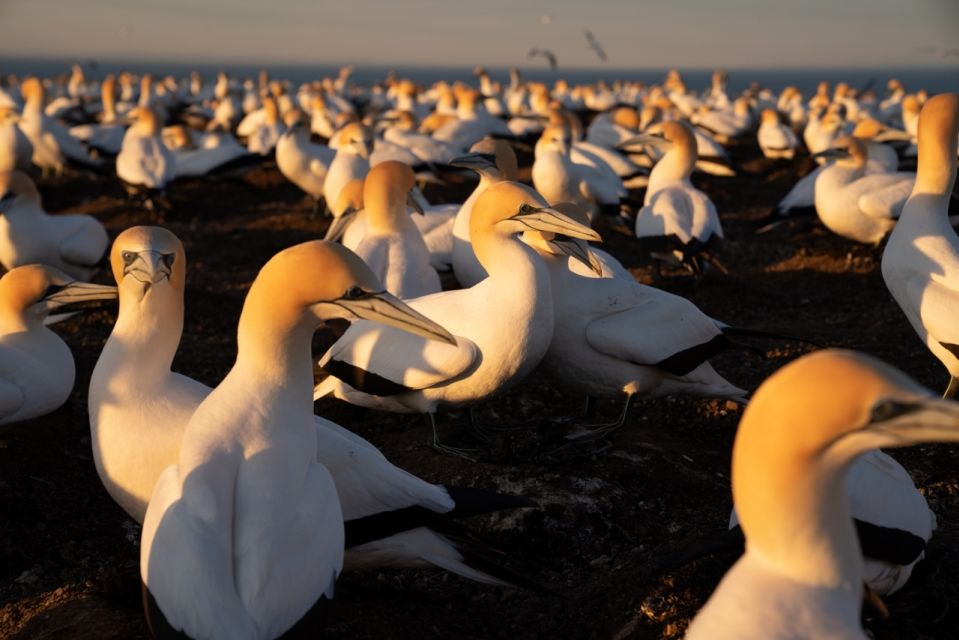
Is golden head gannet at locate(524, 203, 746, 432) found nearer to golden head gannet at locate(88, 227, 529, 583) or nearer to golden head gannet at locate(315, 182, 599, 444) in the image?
golden head gannet at locate(315, 182, 599, 444)

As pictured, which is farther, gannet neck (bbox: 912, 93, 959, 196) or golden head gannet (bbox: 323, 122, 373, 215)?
golden head gannet (bbox: 323, 122, 373, 215)

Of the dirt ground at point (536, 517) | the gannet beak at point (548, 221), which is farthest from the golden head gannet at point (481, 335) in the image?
the dirt ground at point (536, 517)

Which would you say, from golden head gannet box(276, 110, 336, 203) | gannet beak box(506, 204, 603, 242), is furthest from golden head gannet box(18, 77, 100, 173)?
gannet beak box(506, 204, 603, 242)

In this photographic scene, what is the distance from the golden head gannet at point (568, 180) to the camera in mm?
10148

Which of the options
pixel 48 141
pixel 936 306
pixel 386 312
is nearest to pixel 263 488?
pixel 386 312

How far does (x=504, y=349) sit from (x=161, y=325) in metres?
1.31

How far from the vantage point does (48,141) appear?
48.3ft

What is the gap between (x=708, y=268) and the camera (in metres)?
9.33

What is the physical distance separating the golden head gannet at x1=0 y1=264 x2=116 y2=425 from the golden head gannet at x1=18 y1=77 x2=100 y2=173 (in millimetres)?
10266

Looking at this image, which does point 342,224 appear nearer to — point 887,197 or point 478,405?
point 478,405

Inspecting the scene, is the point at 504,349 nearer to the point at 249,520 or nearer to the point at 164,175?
the point at 249,520

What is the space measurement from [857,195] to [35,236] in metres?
7.09

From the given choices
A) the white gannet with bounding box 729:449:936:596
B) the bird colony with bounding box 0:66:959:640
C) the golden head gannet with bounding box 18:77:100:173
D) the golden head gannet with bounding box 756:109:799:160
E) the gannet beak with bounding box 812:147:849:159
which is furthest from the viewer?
the golden head gannet with bounding box 756:109:799:160

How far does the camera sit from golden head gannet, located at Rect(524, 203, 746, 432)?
183 inches
